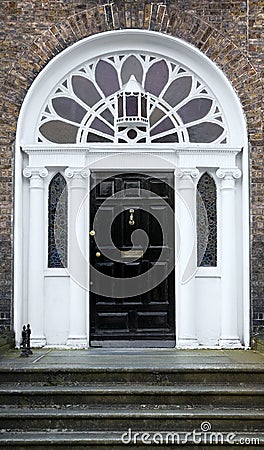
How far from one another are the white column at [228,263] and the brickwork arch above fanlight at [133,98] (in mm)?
478

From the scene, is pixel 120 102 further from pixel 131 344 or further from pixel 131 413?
pixel 131 413

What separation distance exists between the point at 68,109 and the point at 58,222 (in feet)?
4.33

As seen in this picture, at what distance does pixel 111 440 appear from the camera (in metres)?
5.86

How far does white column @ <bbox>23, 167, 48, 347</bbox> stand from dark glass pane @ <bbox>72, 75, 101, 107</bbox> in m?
0.96

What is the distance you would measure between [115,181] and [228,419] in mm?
3564

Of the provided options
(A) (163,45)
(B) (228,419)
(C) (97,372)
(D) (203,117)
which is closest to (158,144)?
(D) (203,117)

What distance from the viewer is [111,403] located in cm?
637

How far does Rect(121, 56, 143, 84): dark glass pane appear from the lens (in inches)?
342

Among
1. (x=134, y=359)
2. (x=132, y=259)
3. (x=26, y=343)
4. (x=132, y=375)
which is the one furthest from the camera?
(x=132, y=259)

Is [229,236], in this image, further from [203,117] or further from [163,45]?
[163,45]

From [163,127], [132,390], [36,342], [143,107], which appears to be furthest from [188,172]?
[132,390]

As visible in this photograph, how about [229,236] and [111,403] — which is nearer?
[111,403]

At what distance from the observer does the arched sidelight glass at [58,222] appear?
862 centimetres

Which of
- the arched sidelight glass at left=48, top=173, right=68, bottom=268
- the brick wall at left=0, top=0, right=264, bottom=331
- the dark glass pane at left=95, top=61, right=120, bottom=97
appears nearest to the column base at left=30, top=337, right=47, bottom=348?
the arched sidelight glass at left=48, top=173, right=68, bottom=268
